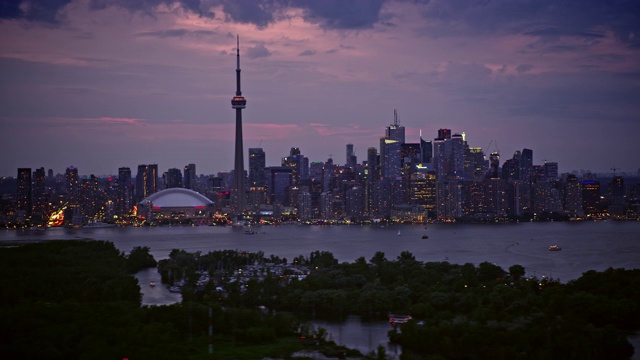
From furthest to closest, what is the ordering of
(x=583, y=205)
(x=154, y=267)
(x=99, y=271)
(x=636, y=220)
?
(x=583, y=205), (x=636, y=220), (x=154, y=267), (x=99, y=271)

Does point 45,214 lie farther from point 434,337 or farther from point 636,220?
point 434,337

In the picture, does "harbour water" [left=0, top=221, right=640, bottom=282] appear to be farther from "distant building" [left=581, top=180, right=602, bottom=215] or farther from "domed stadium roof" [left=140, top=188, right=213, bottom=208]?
"domed stadium roof" [left=140, top=188, right=213, bottom=208]

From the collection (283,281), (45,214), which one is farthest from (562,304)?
(45,214)

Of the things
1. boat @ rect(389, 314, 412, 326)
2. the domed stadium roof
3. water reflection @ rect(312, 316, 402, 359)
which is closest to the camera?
water reflection @ rect(312, 316, 402, 359)

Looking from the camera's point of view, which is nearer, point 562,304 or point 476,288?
point 562,304

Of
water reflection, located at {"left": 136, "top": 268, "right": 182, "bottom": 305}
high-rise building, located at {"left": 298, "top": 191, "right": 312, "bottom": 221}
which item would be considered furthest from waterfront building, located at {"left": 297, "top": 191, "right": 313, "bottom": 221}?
water reflection, located at {"left": 136, "top": 268, "right": 182, "bottom": 305}

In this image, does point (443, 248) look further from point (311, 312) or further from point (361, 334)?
point (361, 334)
